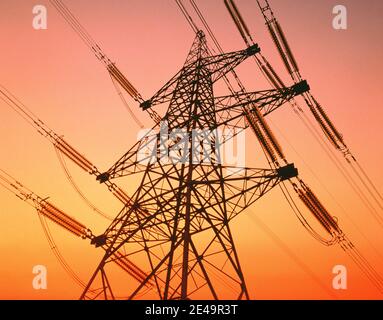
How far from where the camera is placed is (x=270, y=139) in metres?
11.7

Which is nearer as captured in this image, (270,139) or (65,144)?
(270,139)

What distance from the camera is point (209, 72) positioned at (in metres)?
14.6

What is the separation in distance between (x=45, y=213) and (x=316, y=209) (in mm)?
9296

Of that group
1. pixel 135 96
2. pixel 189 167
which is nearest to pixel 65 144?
pixel 135 96

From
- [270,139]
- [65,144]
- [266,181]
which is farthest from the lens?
[65,144]
